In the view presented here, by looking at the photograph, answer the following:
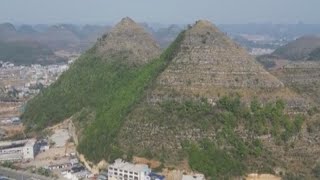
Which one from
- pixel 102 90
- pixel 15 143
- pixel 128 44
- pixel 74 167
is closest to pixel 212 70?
pixel 74 167

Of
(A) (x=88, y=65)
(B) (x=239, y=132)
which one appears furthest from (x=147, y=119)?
(A) (x=88, y=65)

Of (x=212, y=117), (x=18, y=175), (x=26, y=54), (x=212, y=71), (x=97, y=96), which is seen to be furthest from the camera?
(x=26, y=54)

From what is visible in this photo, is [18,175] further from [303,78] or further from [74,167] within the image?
[303,78]

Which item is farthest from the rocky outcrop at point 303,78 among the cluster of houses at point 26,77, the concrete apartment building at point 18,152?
the cluster of houses at point 26,77

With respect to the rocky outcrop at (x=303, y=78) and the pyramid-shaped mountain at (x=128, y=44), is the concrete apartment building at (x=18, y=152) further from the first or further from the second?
the rocky outcrop at (x=303, y=78)

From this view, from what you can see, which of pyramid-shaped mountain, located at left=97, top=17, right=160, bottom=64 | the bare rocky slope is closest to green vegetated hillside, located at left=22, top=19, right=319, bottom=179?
the bare rocky slope

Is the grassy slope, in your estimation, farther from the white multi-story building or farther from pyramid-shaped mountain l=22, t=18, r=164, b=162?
the white multi-story building

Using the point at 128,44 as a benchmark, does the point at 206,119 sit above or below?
below
